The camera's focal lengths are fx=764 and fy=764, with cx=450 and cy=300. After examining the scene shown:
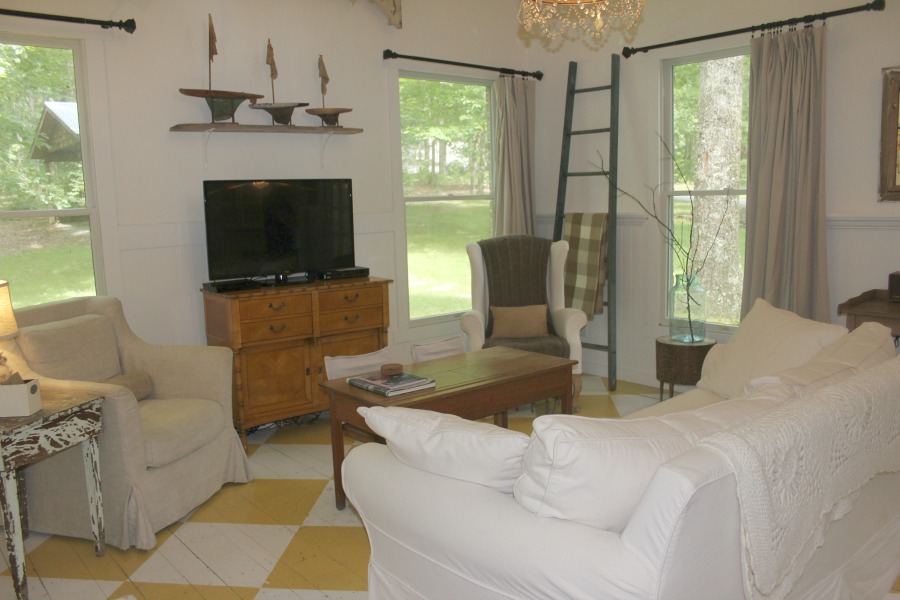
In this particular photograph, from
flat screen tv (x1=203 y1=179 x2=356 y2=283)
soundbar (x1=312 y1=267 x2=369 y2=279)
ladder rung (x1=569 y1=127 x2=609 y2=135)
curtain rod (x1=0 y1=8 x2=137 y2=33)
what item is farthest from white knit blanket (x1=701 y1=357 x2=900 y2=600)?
curtain rod (x1=0 y1=8 x2=137 y2=33)

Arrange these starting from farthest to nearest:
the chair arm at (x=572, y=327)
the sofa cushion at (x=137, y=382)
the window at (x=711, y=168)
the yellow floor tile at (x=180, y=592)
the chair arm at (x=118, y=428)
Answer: the window at (x=711, y=168) < the chair arm at (x=572, y=327) < the sofa cushion at (x=137, y=382) < the chair arm at (x=118, y=428) < the yellow floor tile at (x=180, y=592)

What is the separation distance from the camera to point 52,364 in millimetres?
3320

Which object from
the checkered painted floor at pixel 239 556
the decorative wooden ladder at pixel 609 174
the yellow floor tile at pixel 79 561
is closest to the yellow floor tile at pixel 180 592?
the checkered painted floor at pixel 239 556

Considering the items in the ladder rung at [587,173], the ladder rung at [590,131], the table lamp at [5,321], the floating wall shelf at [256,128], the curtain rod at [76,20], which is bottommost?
the table lamp at [5,321]

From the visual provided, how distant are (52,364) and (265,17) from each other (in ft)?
7.83

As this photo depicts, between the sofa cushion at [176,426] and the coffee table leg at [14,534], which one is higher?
the sofa cushion at [176,426]

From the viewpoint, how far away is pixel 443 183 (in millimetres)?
5555

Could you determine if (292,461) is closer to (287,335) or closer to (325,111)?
(287,335)

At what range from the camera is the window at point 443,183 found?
536cm

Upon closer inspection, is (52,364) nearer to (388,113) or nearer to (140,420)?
(140,420)

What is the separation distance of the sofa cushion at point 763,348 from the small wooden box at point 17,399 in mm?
2645

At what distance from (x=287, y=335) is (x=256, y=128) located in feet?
3.87

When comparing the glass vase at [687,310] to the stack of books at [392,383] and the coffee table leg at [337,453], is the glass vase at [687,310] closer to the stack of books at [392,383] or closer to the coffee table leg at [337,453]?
the stack of books at [392,383]

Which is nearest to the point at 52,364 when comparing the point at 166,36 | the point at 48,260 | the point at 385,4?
the point at 48,260
